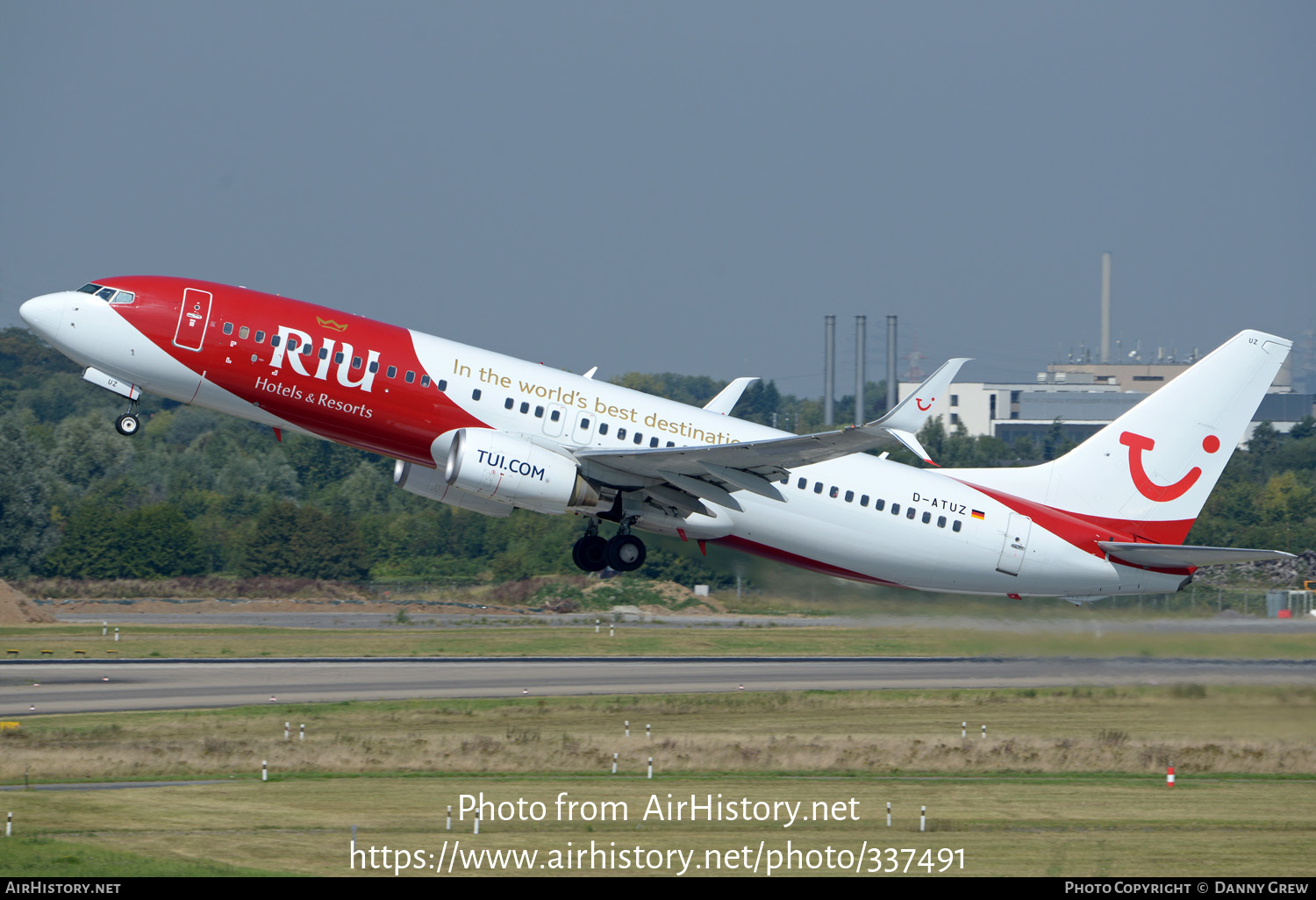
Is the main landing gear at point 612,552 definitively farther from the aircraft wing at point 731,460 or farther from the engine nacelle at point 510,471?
the engine nacelle at point 510,471

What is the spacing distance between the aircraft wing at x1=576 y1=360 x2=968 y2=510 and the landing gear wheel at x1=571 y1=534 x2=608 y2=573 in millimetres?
2365

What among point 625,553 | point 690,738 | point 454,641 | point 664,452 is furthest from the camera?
point 454,641

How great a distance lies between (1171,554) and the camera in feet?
112

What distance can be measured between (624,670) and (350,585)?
34.4 meters

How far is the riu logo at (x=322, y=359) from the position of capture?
31469 mm

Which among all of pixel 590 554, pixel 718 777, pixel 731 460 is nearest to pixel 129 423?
pixel 590 554

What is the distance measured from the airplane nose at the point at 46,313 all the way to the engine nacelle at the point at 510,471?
9535 millimetres

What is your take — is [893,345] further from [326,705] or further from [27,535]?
[326,705]

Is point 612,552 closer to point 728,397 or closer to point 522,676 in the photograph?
point 728,397

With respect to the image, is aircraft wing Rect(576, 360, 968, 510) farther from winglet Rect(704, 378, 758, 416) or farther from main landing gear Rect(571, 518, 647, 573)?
winglet Rect(704, 378, 758, 416)

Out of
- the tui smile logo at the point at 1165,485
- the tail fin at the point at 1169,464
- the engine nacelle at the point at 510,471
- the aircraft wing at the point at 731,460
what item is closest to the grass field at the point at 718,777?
the tail fin at the point at 1169,464

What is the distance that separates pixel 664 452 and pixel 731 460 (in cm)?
153

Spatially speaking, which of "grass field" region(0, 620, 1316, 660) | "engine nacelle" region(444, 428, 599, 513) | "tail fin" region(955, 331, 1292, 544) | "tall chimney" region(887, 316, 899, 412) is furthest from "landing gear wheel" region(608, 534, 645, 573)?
"tall chimney" region(887, 316, 899, 412)
